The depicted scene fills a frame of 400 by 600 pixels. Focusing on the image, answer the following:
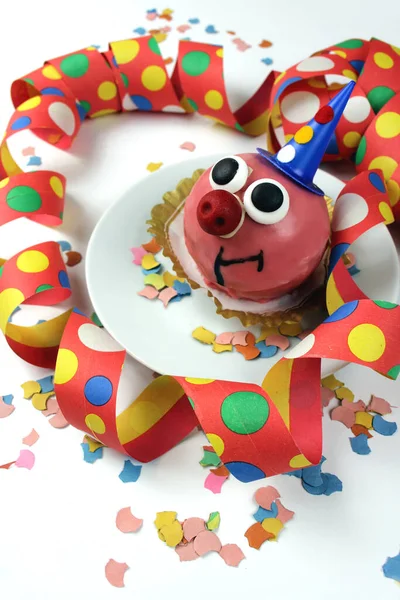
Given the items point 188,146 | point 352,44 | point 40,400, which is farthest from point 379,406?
point 352,44

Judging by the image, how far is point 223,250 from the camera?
1170 millimetres

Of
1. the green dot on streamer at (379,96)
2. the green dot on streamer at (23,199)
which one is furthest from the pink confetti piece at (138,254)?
the green dot on streamer at (379,96)

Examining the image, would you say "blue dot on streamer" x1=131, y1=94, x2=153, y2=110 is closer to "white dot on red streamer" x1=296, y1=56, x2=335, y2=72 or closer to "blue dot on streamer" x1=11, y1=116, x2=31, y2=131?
"blue dot on streamer" x1=11, y1=116, x2=31, y2=131

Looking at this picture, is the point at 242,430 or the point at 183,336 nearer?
the point at 242,430

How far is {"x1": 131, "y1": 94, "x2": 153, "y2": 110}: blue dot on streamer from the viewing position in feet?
5.79

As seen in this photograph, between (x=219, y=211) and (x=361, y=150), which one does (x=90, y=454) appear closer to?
(x=219, y=211)

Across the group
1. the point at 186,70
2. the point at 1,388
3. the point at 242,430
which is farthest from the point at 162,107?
the point at 242,430

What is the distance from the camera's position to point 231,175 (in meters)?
1.11

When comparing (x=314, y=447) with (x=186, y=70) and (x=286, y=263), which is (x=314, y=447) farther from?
(x=186, y=70)

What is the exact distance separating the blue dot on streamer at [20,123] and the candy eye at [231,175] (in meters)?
0.69

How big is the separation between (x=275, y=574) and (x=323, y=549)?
9 centimetres

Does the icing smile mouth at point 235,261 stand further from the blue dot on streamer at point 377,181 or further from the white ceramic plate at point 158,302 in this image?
the blue dot on streamer at point 377,181

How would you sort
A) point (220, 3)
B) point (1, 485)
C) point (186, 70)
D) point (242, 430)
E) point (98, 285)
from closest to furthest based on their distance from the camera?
point (242, 430) < point (1, 485) < point (98, 285) < point (186, 70) < point (220, 3)

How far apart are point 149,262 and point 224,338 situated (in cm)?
26
